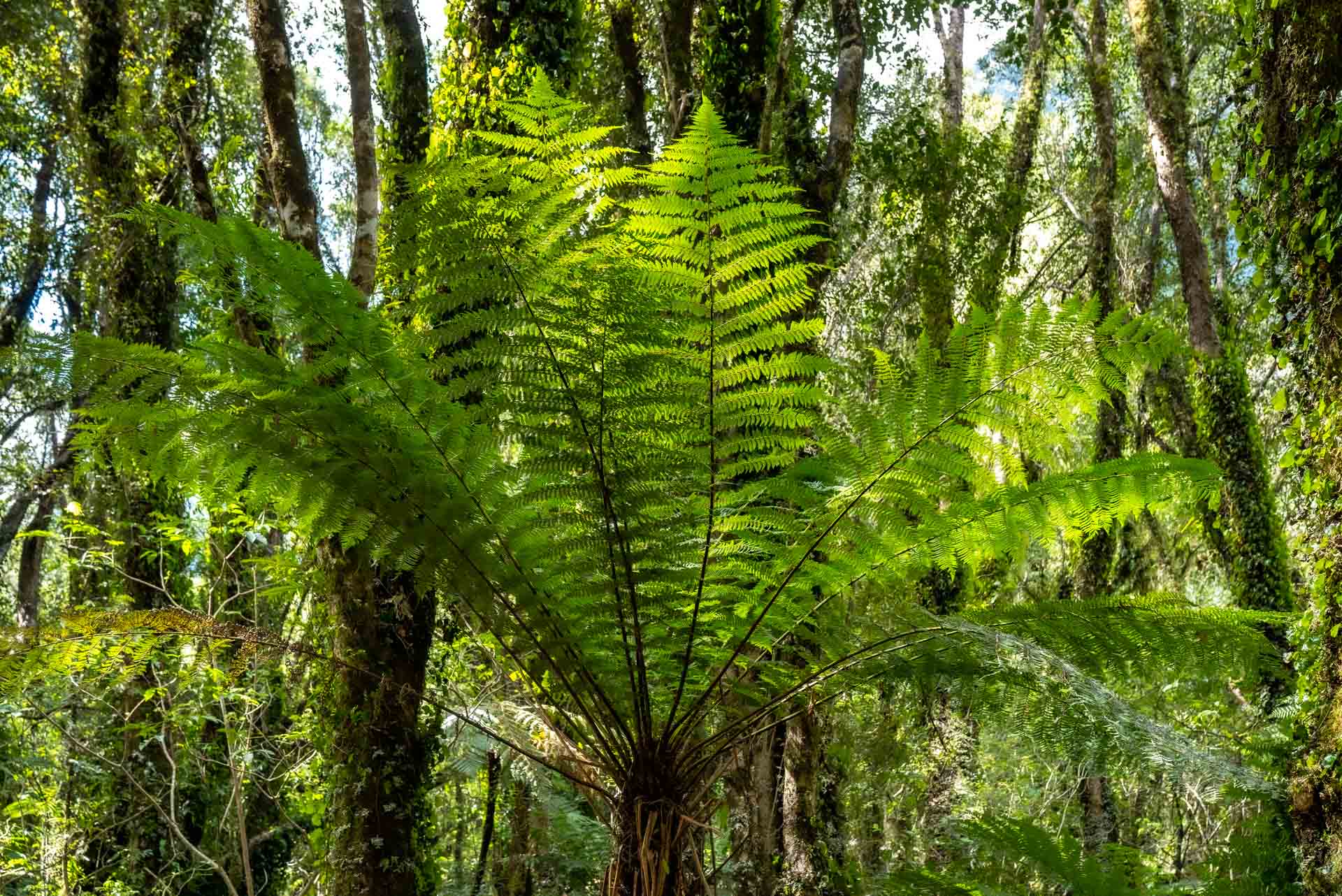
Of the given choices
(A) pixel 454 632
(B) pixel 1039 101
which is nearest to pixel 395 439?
(A) pixel 454 632

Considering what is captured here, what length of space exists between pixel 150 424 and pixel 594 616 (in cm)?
100

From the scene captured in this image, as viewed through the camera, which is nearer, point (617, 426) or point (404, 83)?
point (617, 426)

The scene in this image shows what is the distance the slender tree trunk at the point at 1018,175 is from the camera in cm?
840

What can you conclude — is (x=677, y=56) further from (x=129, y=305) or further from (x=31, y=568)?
(x=31, y=568)

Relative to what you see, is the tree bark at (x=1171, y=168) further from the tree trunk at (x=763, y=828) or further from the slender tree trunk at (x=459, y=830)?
the slender tree trunk at (x=459, y=830)

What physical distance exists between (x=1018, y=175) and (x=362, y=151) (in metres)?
6.78

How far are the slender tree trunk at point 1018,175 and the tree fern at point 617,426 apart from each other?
5.81 metres

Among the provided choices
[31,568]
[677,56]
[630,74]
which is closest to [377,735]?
[677,56]

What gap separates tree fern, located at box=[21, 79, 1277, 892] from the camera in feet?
6.64

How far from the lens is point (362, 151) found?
4445mm

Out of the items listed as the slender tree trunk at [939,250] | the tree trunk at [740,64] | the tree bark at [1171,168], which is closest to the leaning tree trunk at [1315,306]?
the tree trunk at [740,64]

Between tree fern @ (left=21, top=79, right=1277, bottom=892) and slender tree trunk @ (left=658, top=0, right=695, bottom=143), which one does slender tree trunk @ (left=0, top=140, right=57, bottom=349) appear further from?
tree fern @ (left=21, top=79, right=1277, bottom=892)

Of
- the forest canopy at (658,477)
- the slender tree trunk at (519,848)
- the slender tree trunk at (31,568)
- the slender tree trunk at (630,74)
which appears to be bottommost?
the slender tree trunk at (519,848)

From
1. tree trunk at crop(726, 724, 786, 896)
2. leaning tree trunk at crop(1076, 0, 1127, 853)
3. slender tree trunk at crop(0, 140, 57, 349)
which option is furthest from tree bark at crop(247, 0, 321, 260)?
leaning tree trunk at crop(1076, 0, 1127, 853)
